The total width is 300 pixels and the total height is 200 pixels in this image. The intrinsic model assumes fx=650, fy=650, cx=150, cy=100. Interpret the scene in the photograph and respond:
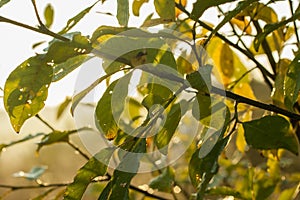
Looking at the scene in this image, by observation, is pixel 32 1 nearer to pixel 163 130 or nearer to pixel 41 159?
pixel 163 130

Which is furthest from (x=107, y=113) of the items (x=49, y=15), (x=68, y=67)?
(x=49, y=15)

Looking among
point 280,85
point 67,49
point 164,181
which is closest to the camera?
point 67,49

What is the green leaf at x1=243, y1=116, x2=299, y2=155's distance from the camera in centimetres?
77

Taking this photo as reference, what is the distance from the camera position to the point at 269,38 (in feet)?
3.81

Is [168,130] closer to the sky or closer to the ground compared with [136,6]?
closer to the ground

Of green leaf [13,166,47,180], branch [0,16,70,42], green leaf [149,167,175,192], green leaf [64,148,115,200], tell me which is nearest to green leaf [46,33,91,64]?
branch [0,16,70,42]

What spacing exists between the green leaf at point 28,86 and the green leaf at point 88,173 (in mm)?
84

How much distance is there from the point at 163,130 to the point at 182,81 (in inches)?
4.1

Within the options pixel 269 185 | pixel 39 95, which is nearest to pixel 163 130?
pixel 39 95

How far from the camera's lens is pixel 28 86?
0.66 m

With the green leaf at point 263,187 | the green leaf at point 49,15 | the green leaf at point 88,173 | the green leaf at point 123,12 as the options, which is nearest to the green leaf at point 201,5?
the green leaf at point 123,12

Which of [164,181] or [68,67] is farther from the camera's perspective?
[164,181]

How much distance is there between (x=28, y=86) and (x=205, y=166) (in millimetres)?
210

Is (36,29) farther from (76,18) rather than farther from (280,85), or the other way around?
(280,85)
